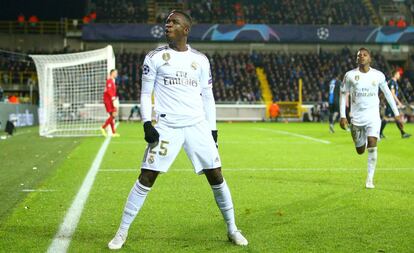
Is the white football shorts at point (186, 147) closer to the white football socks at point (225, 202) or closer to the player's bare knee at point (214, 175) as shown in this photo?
the player's bare knee at point (214, 175)

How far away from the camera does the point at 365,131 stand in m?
9.87

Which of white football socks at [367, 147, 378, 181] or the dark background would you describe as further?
the dark background

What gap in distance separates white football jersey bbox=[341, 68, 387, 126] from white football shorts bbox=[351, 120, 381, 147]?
66mm

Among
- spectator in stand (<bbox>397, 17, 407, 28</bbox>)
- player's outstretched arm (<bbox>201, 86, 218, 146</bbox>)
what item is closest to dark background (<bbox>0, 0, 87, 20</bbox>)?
spectator in stand (<bbox>397, 17, 407, 28</bbox>)

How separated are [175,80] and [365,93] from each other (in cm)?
521

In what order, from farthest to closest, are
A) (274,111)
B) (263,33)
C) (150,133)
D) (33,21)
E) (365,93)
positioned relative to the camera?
(263,33), (33,21), (274,111), (365,93), (150,133)

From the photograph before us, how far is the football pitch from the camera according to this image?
5688mm

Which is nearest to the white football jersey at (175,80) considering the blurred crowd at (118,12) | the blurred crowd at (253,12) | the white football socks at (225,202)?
the white football socks at (225,202)

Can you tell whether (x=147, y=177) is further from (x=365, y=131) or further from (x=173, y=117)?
(x=365, y=131)

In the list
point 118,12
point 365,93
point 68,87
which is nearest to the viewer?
point 365,93

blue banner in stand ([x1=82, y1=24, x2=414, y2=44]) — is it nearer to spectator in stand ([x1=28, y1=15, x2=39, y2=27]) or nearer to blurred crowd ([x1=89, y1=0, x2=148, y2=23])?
blurred crowd ([x1=89, y1=0, x2=148, y2=23])

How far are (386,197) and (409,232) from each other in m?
2.33

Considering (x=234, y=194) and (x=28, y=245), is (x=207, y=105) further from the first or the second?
(x=234, y=194)

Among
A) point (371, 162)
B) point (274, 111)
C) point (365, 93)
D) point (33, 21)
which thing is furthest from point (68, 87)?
point (33, 21)
